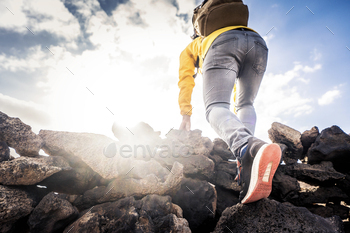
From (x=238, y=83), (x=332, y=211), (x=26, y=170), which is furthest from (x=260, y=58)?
(x=26, y=170)

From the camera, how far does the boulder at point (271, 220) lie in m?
1.33

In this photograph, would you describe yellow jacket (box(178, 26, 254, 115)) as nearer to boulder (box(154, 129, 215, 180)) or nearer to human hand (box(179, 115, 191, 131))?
human hand (box(179, 115, 191, 131))

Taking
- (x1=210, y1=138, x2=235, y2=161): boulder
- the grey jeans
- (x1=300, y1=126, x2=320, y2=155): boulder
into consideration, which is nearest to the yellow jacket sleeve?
the grey jeans

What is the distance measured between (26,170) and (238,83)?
2613mm

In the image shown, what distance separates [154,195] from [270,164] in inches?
50.6

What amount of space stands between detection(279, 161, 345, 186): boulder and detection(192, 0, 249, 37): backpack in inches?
110

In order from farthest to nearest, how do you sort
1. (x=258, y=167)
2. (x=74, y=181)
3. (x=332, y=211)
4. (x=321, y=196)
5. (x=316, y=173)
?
(x=316, y=173) < (x=321, y=196) < (x=332, y=211) < (x=74, y=181) < (x=258, y=167)

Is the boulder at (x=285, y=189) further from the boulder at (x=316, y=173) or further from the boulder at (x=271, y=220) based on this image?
the boulder at (x=271, y=220)

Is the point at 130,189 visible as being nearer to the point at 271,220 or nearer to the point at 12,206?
the point at 12,206

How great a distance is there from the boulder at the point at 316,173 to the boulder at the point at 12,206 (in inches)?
151

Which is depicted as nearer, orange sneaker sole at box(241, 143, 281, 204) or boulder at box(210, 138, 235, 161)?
orange sneaker sole at box(241, 143, 281, 204)

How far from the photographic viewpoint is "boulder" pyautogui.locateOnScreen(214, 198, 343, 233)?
52.4 inches

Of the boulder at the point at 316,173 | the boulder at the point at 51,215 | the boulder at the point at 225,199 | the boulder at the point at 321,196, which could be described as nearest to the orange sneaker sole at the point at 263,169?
the boulder at the point at 225,199

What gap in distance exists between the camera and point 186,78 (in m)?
2.51
